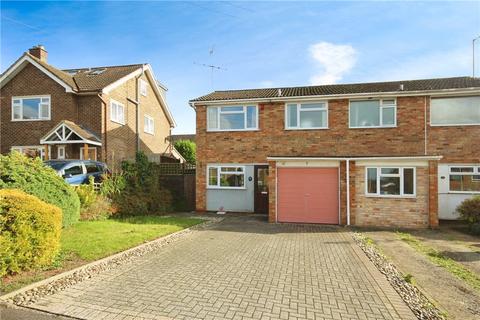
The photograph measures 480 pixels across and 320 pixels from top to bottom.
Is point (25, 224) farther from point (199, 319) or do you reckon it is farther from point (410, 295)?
point (410, 295)

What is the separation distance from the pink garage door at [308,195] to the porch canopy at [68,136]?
401 inches

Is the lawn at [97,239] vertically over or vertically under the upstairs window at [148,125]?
under

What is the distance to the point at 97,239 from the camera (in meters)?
7.62

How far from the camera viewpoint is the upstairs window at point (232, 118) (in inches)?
546

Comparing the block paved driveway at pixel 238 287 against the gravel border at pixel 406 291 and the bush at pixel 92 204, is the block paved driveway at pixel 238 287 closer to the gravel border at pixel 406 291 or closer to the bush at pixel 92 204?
the gravel border at pixel 406 291

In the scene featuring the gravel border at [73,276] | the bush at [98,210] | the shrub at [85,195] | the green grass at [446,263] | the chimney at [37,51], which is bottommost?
the green grass at [446,263]

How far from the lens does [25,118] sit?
1742cm

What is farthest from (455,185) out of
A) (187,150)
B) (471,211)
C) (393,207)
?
(187,150)

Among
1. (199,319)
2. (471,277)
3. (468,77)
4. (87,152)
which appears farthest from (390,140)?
(87,152)

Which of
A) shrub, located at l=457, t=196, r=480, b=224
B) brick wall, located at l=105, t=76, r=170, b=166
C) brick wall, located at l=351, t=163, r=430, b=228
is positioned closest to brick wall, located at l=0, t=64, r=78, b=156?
brick wall, located at l=105, t=76, r=170, b=166

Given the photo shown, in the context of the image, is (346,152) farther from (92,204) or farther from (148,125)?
(148,125)

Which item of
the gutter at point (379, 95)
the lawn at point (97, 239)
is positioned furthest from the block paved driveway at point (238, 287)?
the gutter at point (379, 95)

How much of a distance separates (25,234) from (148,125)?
1719 cm

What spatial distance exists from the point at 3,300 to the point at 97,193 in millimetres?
7754
